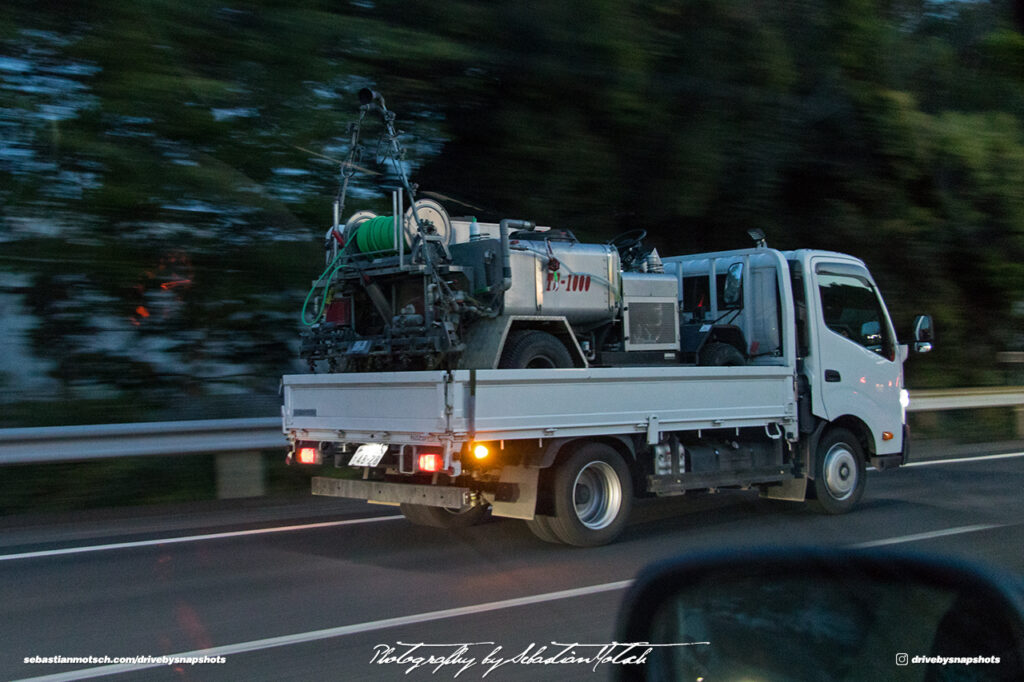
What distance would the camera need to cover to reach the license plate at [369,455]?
728cm

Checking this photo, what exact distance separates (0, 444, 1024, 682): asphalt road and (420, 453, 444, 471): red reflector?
2.37ft

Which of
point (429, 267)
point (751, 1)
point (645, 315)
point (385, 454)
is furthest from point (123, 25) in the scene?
point (751, 1)

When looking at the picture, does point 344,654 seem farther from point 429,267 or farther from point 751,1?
point 751,1

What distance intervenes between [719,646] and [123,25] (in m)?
8.57

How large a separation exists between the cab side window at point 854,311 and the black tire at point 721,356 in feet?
3.04

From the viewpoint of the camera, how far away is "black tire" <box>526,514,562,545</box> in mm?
7483

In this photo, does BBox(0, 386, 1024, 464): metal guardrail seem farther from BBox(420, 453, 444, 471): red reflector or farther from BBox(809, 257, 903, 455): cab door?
BBox(809, 257, 903, 455): cab door

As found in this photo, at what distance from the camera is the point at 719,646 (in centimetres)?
230

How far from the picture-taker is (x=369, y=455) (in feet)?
24.2

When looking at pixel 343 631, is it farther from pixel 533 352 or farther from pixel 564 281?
pixel 564 281

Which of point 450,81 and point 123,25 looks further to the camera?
point 450,81

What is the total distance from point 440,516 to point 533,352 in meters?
1.62
